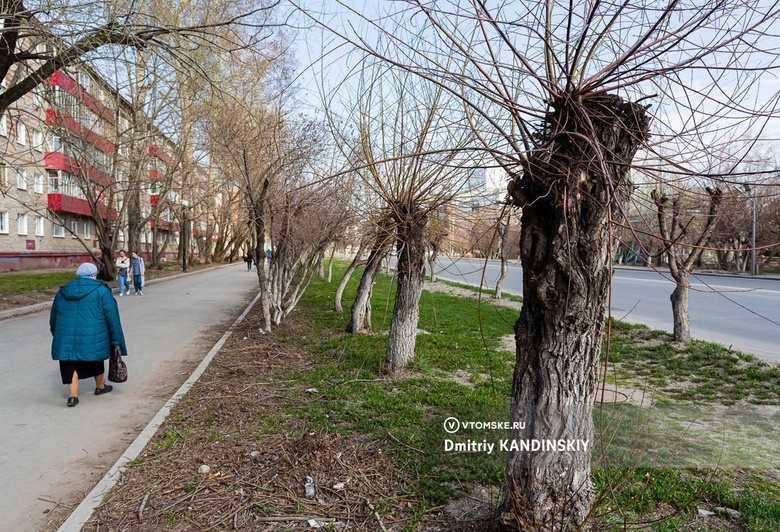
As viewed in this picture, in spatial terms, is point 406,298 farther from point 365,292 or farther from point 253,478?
point 253,478

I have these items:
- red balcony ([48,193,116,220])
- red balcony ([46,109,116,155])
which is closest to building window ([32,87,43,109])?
red balcony ([46,109,116,155])

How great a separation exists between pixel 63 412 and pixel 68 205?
1244 inches

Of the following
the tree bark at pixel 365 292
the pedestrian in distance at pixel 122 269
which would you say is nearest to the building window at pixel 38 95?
the pedestrian in distance at pixel 122 269

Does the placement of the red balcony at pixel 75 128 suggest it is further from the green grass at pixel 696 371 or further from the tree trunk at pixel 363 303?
the green grass at pixel 696 371

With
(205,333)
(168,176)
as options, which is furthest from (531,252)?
(168,176)

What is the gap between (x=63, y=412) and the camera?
5359mm

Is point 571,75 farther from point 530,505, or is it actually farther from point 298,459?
point 298,459

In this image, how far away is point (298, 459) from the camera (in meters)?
3.75

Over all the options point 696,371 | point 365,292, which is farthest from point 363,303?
point 696,371

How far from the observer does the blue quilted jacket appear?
214 inches

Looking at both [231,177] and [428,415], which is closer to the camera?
[428,415]

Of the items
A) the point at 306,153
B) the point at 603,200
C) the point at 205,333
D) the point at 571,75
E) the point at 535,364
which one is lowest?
the point at 205,333

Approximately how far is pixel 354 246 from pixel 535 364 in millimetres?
7780

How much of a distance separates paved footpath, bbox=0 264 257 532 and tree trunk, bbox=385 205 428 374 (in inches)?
114
